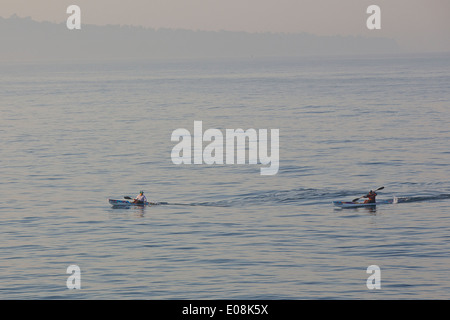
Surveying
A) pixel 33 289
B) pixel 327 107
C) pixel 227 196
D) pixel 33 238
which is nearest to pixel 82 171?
pixel 227 196

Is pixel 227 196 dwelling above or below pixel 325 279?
above

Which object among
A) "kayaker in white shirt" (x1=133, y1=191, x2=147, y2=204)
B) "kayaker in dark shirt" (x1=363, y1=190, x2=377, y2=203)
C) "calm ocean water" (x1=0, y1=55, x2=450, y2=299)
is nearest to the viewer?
"calm ocean water" (x1=0, y1=55, x2=450, y2=299)

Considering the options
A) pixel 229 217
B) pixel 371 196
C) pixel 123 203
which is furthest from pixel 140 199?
pixel 371 196

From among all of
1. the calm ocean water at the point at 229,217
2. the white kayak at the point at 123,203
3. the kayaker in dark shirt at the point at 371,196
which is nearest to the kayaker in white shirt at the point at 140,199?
the white kayak at the point at 123,203

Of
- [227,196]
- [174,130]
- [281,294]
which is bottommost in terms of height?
[281,294]

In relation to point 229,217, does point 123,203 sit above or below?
above

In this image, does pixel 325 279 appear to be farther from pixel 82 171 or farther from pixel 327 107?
pixel 327 107

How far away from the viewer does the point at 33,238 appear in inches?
1986

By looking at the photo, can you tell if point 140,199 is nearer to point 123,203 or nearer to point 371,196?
point 123,203

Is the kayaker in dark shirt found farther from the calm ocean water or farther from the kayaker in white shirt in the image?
the kayaker in white shirt

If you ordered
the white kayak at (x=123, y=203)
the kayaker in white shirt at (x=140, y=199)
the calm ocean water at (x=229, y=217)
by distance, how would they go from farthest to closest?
1. the white kayak at (x=123, y=203)
2. the kayaker in white shirt at (x=140, y=199)
3. the calm ocean water at (x=229, y=217)

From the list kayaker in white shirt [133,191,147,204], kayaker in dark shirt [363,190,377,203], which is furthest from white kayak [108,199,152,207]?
kayaker in dark shirt [363,190,377,203]

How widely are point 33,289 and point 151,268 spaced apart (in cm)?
676

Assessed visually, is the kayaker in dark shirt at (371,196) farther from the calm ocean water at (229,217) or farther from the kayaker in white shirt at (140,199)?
the kayaker in white shirt at (140,199)
